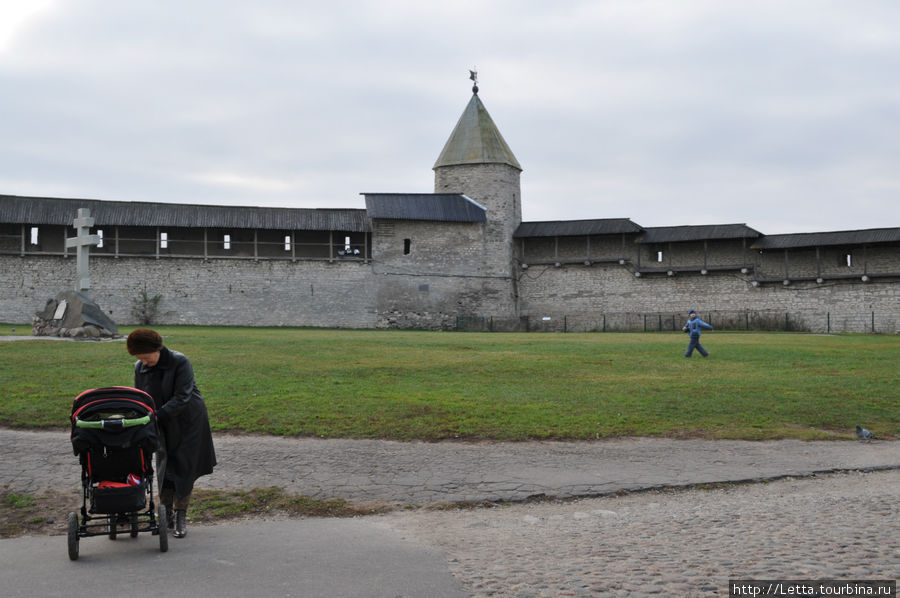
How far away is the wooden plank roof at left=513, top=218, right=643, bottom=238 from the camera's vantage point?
38688 mm

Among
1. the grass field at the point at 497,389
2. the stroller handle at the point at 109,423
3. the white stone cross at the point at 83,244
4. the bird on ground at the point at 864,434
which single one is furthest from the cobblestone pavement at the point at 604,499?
the white stone cross at the point at 83,244

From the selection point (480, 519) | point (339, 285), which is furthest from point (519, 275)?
point (480, 519)

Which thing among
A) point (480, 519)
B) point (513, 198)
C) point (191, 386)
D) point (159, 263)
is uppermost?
point (513, 198)

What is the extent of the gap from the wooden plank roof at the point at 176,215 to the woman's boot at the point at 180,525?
32.2 m

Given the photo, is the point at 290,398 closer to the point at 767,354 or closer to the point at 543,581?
the point at 543,581

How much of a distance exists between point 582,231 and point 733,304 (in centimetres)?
789

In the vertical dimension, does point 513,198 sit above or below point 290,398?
above

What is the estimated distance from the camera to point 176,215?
1425 inches

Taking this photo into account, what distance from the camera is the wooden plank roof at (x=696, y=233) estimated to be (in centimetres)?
3691

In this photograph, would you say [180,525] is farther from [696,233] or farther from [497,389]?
[696,233]

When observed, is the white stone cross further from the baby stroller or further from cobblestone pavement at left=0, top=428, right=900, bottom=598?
the baby stroller

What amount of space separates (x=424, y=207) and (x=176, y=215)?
11414 mm

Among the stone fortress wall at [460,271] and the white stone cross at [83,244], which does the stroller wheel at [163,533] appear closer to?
the white stone cross at [83,244]

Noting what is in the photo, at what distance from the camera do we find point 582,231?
39.3 meters
